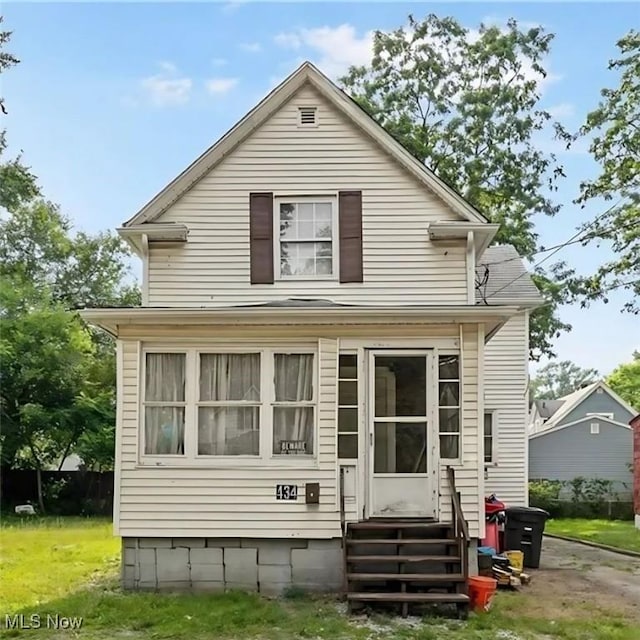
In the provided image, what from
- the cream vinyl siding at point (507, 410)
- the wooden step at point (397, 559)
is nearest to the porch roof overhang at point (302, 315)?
the wooden step at point (397, 559)

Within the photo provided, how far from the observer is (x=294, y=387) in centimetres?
880

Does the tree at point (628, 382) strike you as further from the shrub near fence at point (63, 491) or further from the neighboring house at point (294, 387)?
the neighboring house at point (294, 387)

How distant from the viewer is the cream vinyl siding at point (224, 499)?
8445mm

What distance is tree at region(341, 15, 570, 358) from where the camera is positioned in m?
24.1

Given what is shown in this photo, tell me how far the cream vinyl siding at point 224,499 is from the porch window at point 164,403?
22 cm

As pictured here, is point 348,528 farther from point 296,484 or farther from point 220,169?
point 220,169

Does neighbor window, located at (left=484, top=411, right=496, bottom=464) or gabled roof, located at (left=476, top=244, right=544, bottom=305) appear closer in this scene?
gabled roof, located at (left=476, top=244, right=544, bottom=305)

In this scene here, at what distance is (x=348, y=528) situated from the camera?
8.23 metres

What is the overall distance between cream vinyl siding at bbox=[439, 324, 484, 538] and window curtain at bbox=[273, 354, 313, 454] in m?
1.68

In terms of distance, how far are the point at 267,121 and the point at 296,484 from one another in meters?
4.81

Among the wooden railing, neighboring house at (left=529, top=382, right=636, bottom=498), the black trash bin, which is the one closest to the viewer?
the wooden railing

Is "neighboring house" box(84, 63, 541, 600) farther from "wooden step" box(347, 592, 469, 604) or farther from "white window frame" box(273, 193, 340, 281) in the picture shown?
"wooden step" box(347, 592, 469, 604)

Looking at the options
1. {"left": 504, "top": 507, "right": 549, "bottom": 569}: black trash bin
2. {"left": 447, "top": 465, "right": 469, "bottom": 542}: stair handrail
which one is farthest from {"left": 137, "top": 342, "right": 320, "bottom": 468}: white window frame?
{"left": 504, "top": 507, "right": 549, "bottom": 569}: black trash bin

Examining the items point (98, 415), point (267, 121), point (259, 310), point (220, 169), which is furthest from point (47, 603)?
point (98, 415)
